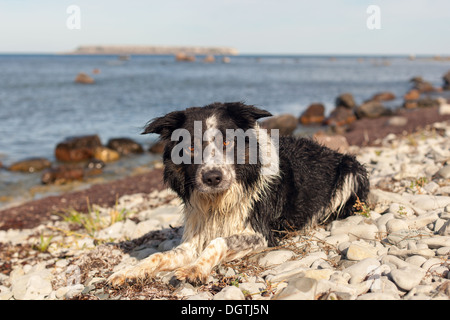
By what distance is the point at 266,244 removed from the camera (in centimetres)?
461

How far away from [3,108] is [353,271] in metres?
26.1

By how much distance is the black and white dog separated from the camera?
4121mm

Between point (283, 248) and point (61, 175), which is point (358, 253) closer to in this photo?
point (283, 248)

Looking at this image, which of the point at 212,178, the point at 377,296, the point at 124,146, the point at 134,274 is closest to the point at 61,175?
the point at 124,146

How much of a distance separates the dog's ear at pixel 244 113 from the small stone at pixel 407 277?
200cm

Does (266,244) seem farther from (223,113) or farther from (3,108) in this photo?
(3,108)

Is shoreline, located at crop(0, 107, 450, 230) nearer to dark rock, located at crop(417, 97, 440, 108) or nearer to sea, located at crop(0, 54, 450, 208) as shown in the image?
sea, located at crop(0, 54, 450, 208)

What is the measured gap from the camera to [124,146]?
15414 millimetres

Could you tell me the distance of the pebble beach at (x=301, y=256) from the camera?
335 cm

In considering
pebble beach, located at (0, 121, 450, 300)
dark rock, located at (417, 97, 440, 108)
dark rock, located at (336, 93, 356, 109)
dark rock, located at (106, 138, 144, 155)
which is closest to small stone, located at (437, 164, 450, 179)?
pebble beach, located at (0, 121, 450, 300)

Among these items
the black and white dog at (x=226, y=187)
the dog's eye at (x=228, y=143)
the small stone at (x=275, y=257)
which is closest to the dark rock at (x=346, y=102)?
the black and white dog at (x=226, y=187)

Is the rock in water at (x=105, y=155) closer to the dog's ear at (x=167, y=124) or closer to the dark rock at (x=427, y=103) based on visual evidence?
the dog's ear at (x=167, y=124)

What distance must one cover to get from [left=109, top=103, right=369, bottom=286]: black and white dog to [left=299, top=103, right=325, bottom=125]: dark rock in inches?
657
